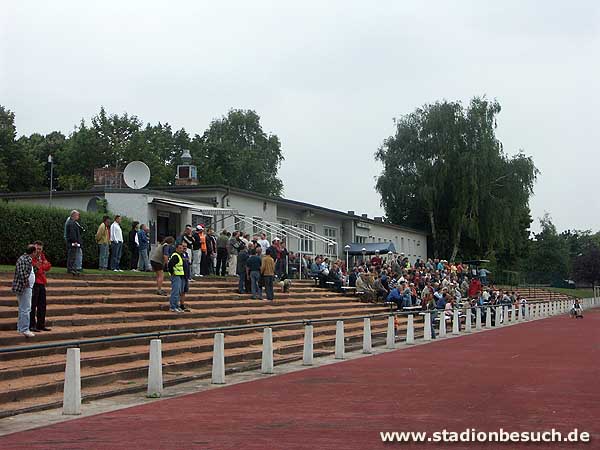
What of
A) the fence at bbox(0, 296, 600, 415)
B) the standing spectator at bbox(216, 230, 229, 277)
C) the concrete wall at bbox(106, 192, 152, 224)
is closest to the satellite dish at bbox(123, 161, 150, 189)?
the concrete wall at bbox(106, 192, 152, 224)

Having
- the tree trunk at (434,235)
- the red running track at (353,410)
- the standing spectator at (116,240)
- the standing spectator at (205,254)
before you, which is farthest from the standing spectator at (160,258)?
the tree trunk at (434,235)

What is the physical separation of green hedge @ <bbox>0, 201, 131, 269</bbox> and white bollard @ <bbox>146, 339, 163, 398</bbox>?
530 inches

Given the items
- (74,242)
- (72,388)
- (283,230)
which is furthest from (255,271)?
(72,388)

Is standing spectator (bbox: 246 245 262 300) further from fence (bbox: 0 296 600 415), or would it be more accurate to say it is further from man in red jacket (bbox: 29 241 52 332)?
man in red jacket (bbox: 29 241 52 332)

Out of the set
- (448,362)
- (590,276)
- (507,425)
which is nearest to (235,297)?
(448,362)

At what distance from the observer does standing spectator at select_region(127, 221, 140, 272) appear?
27062 mm

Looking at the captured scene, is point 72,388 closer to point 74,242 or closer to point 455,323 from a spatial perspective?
point 74,242

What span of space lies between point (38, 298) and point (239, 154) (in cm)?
6996

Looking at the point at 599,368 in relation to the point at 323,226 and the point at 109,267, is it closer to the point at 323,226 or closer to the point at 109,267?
the point at 109,267

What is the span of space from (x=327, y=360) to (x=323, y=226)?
106 feet

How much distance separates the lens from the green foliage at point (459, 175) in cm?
6575

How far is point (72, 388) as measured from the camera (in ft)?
38.1

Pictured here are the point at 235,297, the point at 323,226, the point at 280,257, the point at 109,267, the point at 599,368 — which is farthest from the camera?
the point at 323,226

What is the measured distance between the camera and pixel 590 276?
102312mm
